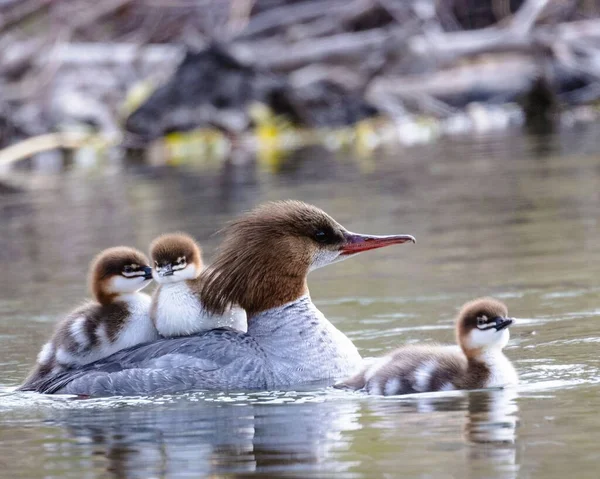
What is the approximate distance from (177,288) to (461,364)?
1581 millimetres

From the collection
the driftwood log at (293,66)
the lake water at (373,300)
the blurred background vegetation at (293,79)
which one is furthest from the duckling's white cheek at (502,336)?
the driftwood log at (293,66)

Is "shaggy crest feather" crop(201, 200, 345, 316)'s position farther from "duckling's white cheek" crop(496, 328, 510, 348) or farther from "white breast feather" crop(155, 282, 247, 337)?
"duckling's white cheek" crop(496, 328, 510, 348)

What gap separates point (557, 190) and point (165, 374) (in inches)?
297

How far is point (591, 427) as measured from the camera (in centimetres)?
550

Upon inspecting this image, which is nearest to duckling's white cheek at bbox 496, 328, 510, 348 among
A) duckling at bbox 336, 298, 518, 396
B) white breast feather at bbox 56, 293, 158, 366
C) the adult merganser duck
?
A: duckling at bbox 336, 298, 518, 396

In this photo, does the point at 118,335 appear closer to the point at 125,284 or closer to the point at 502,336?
the point at 125,284

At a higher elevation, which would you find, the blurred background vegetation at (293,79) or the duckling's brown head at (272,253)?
the blurred background vegetation at (293,79)

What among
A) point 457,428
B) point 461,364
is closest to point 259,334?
point 461,364

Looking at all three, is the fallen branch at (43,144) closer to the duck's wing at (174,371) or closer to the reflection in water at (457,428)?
the duck's wing at (174,371)

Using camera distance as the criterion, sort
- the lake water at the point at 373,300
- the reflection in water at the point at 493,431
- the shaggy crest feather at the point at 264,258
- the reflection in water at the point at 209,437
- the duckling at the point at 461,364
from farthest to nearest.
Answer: the shaggy crest feather at the point at 264,258 → the duckling at the point at 461,364 → the lake water at the point at 373,300 → the reflection in water at the point at 209,437 → the reflection in water at the point at 493,431

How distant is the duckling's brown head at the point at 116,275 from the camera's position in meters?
7.13

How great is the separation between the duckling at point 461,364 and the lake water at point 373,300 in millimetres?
137

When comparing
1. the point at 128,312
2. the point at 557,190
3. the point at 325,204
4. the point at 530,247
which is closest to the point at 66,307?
the point at 128,312

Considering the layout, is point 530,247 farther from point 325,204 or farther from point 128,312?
point 128,312
